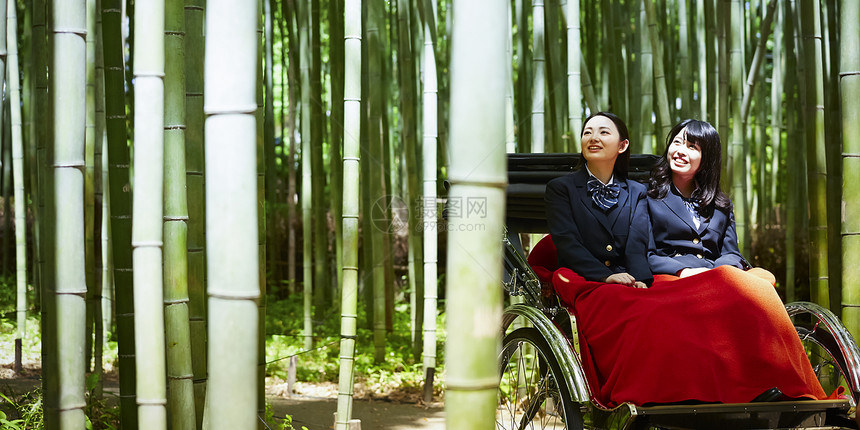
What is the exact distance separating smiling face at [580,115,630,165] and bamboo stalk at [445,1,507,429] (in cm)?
105

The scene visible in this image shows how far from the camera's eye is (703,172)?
1.91m

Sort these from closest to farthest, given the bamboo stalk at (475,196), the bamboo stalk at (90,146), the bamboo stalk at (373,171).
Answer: the bamboo stalk at (475,196)
the bamboo stalk at (90,146)
the bamboo stalk at (373,171)

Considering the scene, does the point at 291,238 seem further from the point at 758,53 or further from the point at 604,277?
the point at 604,277

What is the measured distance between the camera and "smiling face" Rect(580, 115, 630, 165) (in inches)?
71.6

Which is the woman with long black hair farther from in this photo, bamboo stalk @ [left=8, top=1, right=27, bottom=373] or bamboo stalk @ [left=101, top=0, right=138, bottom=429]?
bamboo stalk @ [left=8, top=1, right=27, bottom=373]

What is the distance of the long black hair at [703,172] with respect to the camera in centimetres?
185

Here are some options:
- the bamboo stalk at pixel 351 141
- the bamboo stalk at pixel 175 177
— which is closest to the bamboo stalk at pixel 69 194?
the bamboo stalk at pixel 175 177

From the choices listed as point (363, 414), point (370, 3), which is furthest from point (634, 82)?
point (363, 414)

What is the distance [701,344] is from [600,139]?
592mm

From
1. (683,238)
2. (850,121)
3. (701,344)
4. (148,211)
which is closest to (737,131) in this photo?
(683,238)

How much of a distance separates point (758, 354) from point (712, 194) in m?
0.54

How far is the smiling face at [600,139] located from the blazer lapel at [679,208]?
0.20 meters

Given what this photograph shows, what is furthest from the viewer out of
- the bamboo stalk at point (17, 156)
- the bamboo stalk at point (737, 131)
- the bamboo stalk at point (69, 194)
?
the bamboo stalk at point (17, 156)

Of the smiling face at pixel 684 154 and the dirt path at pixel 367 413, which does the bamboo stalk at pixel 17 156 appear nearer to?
the dirt path at pixel 367 413
